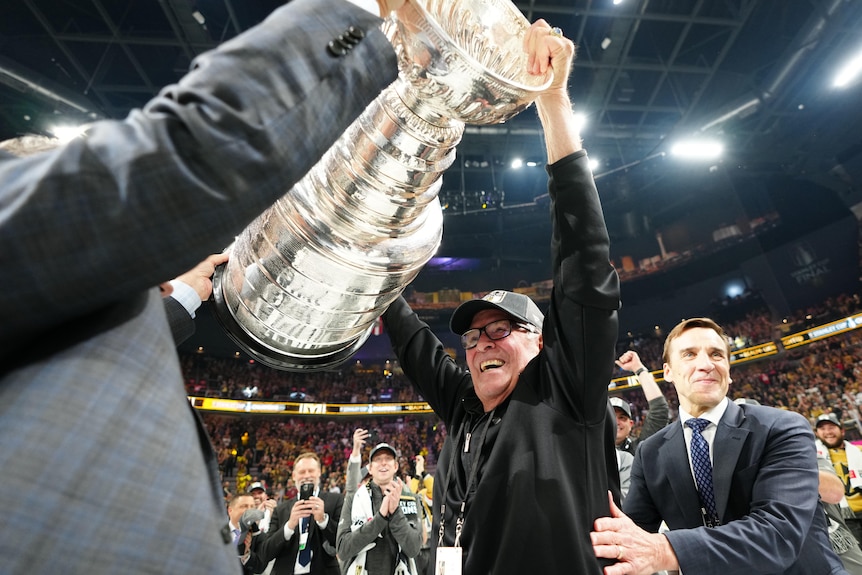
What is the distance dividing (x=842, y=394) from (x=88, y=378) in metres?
16.5

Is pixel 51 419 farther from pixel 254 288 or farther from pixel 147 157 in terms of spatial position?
pixel 254 288

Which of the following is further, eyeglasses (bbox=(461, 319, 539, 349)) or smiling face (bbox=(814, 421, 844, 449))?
smiling face (bbox=(814, 421, 844, 449))

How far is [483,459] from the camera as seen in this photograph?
1.21m

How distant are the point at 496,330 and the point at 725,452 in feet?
2.67

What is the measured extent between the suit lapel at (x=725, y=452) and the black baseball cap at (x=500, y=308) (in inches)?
26.9

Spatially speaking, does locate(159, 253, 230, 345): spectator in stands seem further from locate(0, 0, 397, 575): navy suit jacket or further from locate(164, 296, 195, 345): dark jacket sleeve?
locate(0, 0, 397, 575): navy suit jacket

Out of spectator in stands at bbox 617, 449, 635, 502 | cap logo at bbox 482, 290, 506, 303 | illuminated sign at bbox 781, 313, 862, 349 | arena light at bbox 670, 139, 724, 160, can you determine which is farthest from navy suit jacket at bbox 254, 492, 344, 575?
illuminated sign at bbox 781, 313, 862, 349

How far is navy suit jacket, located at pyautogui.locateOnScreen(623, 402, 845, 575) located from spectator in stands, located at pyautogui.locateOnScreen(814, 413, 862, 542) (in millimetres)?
3182

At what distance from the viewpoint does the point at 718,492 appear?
56.4 inches

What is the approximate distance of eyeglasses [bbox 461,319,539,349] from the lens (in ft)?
4.60

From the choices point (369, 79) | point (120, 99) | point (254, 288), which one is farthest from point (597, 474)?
point (120, 99)

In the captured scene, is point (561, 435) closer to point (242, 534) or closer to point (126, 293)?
point (126, 293)

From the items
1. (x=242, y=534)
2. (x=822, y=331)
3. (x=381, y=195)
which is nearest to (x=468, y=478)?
(x=381, y=195)

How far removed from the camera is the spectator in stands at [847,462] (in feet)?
13.4
